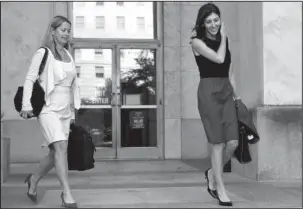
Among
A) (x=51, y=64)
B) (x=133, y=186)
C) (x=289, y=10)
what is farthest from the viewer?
(x=289, y=10)

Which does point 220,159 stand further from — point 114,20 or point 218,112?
point 114,20

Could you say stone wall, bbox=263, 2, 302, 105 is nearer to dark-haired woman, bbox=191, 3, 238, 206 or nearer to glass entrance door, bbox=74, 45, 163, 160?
dark-haired woman, bbox=191, 3, 238, 206

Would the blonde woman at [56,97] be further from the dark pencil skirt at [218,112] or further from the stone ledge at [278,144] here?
the stone ledge at [278,144]

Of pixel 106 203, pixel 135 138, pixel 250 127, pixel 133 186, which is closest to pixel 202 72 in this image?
pixel 250 127

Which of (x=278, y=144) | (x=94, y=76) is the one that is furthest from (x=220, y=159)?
(x=94, y=76)

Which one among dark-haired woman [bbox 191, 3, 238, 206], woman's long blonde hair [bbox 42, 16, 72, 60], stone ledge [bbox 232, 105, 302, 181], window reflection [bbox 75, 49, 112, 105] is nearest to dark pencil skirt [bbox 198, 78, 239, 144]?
dark-haired woman [bbox 191, 3, 238, 206]

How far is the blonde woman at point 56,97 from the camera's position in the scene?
4.55 metres

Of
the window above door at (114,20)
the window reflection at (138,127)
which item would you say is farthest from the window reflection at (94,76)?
the window reflection at (138,127)

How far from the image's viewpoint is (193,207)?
4676mm

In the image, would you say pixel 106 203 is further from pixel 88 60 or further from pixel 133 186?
pixel 88 60

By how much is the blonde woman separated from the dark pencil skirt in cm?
133

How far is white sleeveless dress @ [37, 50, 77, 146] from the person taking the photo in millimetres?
4551

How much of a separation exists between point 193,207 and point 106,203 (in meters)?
0.89

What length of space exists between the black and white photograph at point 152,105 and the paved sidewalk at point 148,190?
0.6 inches
